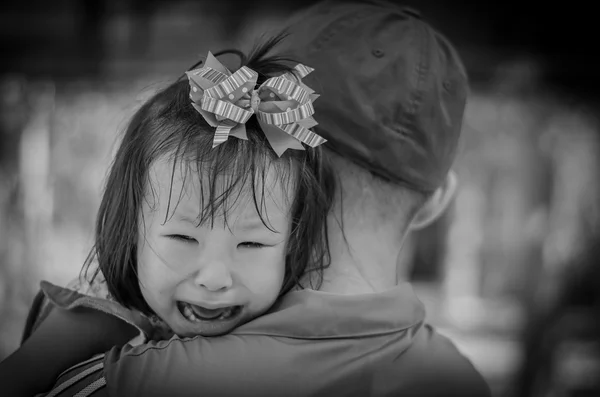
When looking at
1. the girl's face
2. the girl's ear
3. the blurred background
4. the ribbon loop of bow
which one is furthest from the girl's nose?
the blurred background

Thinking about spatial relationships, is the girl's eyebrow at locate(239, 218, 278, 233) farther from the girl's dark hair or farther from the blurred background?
the blurred background

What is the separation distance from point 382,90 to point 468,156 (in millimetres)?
3341

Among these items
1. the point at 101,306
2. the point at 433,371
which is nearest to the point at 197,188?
the point at 101,306

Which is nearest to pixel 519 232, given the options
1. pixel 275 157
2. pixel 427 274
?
pixel 427 274

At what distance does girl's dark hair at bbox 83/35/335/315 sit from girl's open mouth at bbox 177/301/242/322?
0.11m

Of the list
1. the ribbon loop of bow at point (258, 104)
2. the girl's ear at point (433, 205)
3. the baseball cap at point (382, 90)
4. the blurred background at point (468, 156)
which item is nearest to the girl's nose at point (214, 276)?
the ribbon loop of bow at point (258, 104)

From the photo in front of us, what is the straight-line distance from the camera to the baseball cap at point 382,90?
1085mm

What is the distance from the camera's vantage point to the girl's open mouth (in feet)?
3.21

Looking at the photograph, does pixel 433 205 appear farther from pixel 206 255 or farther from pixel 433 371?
pixel 206 255

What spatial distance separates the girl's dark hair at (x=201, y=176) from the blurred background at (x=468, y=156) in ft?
10.1

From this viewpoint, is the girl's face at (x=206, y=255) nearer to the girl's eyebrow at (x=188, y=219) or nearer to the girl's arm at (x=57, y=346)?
the girl's eyebrow at (x=188, y=219)

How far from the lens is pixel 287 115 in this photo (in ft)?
3.09

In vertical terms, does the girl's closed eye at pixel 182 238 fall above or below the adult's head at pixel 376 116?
below

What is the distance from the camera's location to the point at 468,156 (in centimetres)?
430
